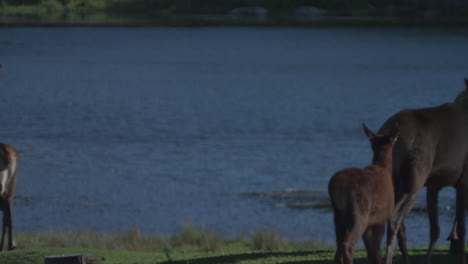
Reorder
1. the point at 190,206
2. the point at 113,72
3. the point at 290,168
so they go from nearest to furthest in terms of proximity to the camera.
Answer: the point at 190,206
the point at 290,168
the point at 113,72

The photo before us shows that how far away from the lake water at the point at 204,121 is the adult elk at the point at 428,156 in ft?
43.3

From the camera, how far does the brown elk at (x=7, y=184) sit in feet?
42.1

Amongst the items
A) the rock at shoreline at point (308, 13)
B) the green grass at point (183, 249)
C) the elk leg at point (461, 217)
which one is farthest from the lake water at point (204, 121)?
the elk leg at point (461, 217)

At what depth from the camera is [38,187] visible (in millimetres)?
35844

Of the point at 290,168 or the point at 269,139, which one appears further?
the point at 269,139

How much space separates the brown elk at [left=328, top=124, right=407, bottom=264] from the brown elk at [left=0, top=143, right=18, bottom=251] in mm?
6250

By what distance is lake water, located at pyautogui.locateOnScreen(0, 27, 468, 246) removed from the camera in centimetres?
3073

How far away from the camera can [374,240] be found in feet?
25.5

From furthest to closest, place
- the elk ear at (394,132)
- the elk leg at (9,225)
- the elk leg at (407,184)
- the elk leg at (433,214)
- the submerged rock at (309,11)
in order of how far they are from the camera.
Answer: the submerged rock at (309,11)
the elk leg at (9,225)
the elk leg at (433,214)
the elk leg at (407,184)
the elk ear at (394,132)

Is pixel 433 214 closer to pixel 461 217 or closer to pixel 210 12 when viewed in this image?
pixel 461 217

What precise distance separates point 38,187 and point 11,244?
76.8ft

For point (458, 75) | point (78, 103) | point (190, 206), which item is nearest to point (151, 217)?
point (190, 206)

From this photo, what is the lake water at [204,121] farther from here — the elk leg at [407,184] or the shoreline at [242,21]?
the elk leg at [407,184]

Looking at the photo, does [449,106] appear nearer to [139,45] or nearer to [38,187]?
[38,187]
